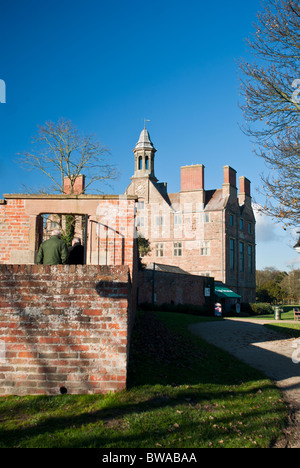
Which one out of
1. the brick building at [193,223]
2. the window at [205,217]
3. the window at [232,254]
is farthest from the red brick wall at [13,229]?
the window at [232,254]

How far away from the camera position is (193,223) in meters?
45.8

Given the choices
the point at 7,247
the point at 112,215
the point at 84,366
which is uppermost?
the point at 112,215

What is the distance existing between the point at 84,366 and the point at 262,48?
35.6ft

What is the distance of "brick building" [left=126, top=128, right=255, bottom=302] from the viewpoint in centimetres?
4456

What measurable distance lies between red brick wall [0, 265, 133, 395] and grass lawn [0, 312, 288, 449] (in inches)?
10.1

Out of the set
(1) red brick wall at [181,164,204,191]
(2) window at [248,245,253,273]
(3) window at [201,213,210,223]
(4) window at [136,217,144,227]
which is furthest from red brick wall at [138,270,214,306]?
(2) window at [248,245,253,273]

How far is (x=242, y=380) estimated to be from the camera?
9016 mm

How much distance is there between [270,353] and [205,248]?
104ft

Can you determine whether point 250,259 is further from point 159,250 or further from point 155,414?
point 155,414

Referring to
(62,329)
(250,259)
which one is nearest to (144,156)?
(250,259)

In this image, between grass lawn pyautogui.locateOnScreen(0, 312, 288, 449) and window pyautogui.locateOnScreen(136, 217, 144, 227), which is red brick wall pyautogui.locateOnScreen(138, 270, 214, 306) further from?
grass lawn pyautogui.locateOnScreen(0, 312, 288, 449)

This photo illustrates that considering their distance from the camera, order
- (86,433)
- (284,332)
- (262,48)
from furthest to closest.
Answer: (284,332) < (262,48) < (86,433)
